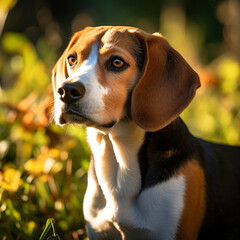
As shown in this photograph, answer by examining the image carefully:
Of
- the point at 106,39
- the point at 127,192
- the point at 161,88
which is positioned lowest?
the point at 127,192

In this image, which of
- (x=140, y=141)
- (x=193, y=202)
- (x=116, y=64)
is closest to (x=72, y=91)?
(x=116, y=64)

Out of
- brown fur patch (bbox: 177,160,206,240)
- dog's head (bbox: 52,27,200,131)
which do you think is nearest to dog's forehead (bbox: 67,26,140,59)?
dog's head (bbox: 52,27,200,131)

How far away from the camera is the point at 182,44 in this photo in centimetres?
760

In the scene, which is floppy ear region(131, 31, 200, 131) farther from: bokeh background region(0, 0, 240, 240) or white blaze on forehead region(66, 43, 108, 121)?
bokeh background region(0, 0, 240, 240)

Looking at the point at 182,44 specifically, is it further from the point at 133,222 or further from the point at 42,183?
the point at 133,222

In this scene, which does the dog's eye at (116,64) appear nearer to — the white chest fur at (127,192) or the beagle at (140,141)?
the beagle at (140,141)

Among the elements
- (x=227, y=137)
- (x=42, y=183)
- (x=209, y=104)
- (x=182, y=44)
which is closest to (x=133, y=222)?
(x=42, y=183)

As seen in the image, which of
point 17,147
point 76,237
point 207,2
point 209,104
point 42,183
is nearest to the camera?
point 76,237

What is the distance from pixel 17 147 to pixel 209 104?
295cm

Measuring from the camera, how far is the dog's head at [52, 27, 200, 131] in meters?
2.36

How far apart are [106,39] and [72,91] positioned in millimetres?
468

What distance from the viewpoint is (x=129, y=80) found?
8.16 feet

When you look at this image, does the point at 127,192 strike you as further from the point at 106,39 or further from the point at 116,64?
the point at 106,39

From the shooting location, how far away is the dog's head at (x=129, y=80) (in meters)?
2.36
